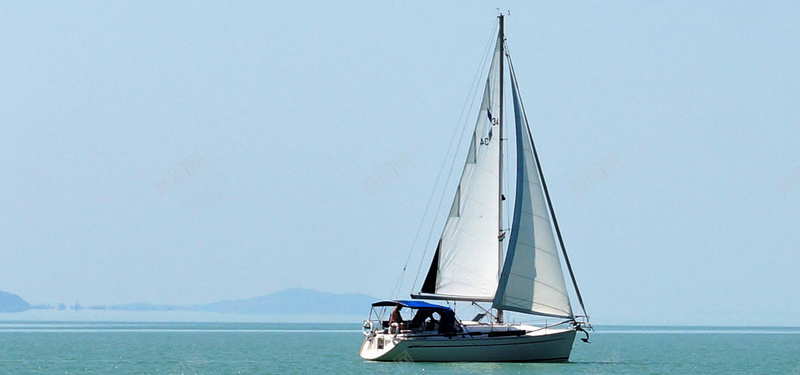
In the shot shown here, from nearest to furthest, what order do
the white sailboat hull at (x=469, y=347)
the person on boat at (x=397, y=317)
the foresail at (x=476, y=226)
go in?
the white sailboat hull at (x=469, y=347) < the person on boat at (x=397, y=317) < the foresail at (x=476, y=226)

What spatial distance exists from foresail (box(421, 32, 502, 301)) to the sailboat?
4 cm

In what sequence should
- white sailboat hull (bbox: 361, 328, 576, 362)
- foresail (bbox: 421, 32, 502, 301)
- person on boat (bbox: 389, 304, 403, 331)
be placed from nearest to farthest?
1. white sailboat hull (bbox: 361, 328, 576, 362)
2. person on boat (bbox: 389, 304, 403, 331)
3. foresail (bbox: 421, 32, 502, 301)

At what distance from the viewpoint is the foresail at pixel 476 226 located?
4953 cm

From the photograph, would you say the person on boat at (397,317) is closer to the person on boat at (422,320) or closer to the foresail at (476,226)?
the person on boat at (422,320)

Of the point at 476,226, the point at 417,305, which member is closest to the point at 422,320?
the point at 417,305

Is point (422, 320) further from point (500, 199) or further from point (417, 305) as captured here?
point (500, 199)

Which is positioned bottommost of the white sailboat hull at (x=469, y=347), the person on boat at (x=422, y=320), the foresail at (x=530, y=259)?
the white sailboat hull at (x=469, y=347)

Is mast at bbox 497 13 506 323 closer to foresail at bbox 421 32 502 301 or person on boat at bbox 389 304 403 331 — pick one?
foresail at bbox 421 32 502 301

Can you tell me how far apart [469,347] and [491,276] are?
4.03 meters

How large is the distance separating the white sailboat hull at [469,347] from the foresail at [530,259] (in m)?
1.43

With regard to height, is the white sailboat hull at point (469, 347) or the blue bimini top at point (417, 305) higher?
the blue bimini top at point (417, 305)

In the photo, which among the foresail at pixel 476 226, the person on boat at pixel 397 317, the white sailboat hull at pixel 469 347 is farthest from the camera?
the foresail at pixel 476 226

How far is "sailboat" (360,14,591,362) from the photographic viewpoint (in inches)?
1845

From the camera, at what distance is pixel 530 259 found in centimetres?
4875
